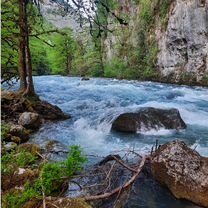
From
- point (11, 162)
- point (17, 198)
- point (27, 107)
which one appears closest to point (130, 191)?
point (11, 162)

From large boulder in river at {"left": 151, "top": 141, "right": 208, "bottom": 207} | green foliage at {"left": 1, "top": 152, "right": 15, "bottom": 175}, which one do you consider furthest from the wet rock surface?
green foliage at {"left": 1, "top": 152, "right": 15, "bottom": 175}

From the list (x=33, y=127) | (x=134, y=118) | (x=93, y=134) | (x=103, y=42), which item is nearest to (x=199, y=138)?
(x=134, y=118)

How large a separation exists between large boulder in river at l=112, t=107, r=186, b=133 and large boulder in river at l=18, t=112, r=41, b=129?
2.16 m

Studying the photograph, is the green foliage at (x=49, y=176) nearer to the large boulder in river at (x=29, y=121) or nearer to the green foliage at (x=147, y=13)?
the large boulder in river at (x=29, y=121)

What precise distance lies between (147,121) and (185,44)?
15894 millimetres

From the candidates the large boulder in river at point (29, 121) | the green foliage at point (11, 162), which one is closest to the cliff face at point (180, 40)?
the large boulder in river at point (29, 121)

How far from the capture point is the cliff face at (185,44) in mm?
21766

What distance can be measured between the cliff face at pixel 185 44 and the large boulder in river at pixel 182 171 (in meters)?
17.5

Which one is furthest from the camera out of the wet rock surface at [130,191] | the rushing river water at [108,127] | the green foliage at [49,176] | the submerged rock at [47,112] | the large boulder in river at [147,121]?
the submerged rock at [47,112]

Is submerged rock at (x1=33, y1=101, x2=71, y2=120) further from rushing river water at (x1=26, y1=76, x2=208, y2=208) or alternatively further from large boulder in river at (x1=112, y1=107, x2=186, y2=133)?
large boulder in river at (x1=112, y1=107, x2=186, y2=133)

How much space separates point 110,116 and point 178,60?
51.0 feet

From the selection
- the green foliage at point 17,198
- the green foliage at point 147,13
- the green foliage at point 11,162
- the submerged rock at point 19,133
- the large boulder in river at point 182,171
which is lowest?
the submerged rock at point 19,133

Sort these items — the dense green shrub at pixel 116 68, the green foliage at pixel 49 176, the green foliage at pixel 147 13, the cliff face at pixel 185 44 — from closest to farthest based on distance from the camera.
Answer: the green foliage at pixel 49 176 → the cliff face at pixel 185 44 → the green foliage at pixel 147 13 → the dense green shrub at pixel 116 68

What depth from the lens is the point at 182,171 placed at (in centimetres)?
454
